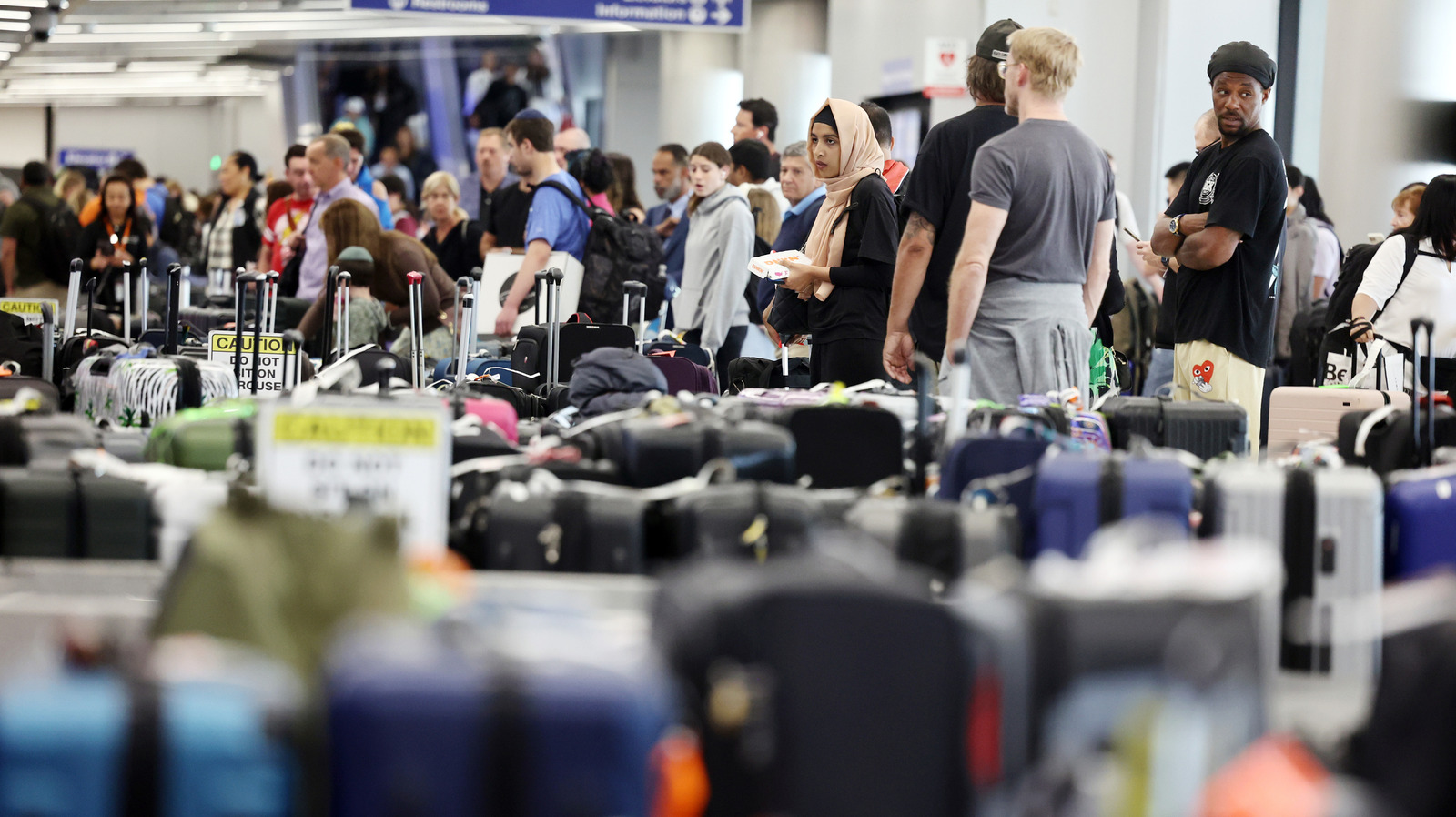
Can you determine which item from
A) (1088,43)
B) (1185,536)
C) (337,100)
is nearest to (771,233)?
(1088,43)

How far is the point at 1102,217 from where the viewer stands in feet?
14.8

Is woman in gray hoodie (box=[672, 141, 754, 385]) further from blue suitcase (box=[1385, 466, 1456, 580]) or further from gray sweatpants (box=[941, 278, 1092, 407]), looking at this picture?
blue suitcase (box=[1385, 466, 1456, 580])

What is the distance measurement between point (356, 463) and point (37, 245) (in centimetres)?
823

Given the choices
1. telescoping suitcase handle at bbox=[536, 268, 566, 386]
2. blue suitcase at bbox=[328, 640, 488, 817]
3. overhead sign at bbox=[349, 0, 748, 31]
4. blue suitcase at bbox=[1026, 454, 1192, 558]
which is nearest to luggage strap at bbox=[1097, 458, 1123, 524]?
blue suitcase at bbox=[1026, 454, 1192, 558]

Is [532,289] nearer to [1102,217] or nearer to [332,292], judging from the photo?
[332,292]

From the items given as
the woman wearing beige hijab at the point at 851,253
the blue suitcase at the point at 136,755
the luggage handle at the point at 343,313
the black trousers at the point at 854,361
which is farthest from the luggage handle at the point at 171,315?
the blue suitcase at the point at 136,755

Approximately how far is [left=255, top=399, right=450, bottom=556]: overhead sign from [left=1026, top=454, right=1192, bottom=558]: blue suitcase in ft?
3.08

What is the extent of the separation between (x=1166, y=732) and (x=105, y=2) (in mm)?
19620

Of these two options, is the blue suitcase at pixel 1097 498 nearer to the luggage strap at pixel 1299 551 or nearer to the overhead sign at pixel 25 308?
the luggage strap at pixel 1299 551

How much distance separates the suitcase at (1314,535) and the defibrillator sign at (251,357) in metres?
3.26

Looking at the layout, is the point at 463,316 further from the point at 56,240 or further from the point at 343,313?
the point at 56,240

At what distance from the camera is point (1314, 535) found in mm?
2396

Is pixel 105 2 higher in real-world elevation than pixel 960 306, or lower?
higher

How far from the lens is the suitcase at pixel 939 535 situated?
2258 mm
